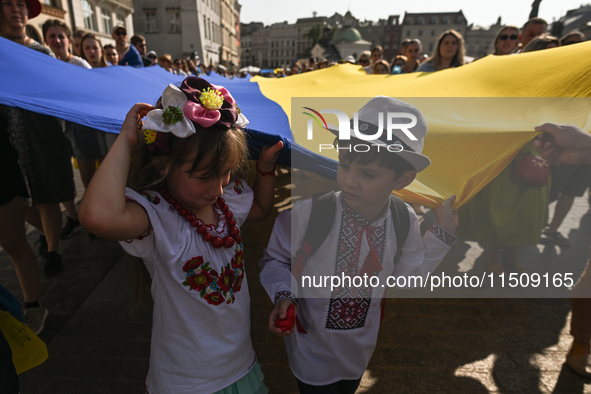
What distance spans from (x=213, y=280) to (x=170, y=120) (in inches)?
24.1

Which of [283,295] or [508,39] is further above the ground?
[508,39]

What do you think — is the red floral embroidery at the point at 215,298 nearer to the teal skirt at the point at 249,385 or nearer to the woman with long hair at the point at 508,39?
the teal skirt at the point at 249,385

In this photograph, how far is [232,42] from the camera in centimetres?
5441

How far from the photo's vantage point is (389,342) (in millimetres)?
2291

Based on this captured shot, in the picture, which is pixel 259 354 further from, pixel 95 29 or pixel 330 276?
→ pixel 95 29

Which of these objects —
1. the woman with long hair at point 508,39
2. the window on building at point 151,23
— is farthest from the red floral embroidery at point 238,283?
the window on building at point 151,23

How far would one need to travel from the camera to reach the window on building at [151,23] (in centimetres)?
3161

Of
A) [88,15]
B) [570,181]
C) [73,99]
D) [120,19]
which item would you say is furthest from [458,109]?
[120,19]

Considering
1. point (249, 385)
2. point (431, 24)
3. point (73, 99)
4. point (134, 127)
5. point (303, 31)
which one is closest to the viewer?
point (134, 127)

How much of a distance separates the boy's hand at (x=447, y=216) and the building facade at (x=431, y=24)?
7139cm

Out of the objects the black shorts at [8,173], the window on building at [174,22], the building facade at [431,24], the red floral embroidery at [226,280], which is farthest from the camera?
the building facade at [431,24]

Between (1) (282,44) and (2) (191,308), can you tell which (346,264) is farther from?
(1) (282,44)

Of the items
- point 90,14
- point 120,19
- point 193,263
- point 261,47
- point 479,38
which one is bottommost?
point 193,263

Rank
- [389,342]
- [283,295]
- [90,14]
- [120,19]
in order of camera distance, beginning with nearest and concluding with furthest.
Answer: [283,295], [389,342], [90,14], [120,19]
